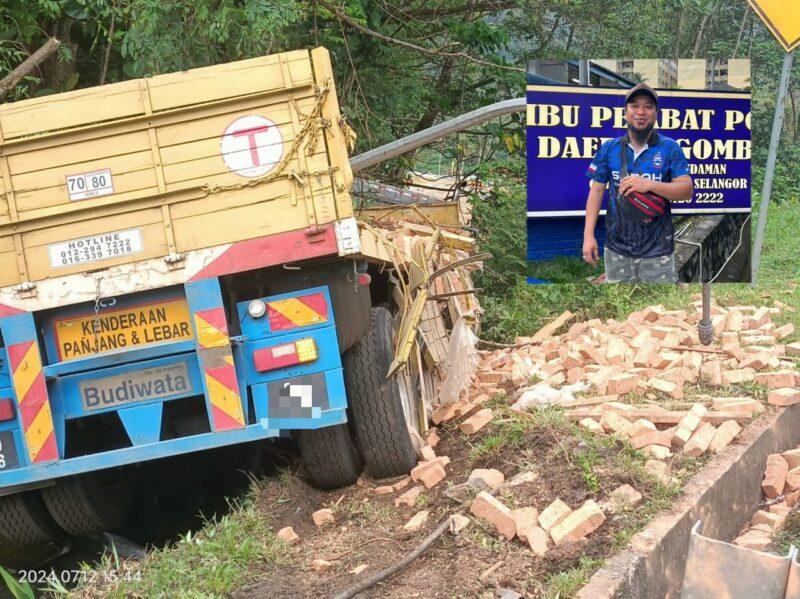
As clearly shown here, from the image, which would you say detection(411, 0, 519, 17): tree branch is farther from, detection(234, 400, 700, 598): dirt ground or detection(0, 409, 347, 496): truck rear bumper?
detection(0, 409, 347, 496): truck rear bumper

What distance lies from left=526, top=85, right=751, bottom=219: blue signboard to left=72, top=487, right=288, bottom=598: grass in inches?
109

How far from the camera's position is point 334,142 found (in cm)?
461

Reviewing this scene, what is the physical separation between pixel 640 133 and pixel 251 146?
2.55m

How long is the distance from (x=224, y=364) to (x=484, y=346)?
14.1 ft

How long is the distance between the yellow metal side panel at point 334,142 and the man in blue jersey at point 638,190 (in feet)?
6.50

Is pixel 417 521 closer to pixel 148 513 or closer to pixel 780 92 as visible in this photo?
pixel 148 513

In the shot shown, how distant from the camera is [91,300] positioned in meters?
4.56

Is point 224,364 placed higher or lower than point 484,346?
higher

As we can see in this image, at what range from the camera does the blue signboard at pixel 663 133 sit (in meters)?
5.81

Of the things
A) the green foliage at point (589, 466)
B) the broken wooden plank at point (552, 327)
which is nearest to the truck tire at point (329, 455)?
the green foliage at point (589, 466)

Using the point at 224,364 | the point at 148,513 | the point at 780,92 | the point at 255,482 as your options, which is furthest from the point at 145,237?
the point at 780,92

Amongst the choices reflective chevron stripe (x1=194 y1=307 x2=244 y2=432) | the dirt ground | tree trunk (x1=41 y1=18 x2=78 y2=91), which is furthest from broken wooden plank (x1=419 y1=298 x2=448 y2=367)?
tree trunk (x1=41 y1=18 x2=78 y2=91)

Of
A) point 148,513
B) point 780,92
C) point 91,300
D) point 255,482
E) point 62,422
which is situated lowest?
point 148,513

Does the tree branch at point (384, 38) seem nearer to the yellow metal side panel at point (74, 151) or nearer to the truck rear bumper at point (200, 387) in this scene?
the yellow metal side panel at point (74, 151)
